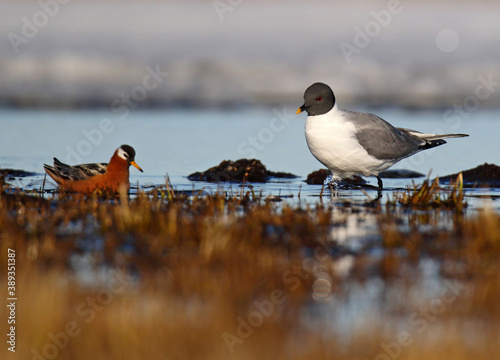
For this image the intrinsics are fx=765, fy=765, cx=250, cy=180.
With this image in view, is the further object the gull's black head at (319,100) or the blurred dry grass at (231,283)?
Result: the gull's black head at (319,100)

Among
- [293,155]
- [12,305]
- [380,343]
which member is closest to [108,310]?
[12,305]

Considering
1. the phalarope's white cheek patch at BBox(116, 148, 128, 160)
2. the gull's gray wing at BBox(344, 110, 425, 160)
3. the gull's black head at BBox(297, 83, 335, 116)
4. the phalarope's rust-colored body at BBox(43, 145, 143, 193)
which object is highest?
the gull's black head at BBox(297, 83, 335, 116)

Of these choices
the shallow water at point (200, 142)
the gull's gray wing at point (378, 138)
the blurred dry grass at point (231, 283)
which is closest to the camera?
the blurred dry grass at point (231, 283)

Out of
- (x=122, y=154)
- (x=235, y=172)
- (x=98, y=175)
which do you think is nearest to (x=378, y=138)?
(x=235, y=172)

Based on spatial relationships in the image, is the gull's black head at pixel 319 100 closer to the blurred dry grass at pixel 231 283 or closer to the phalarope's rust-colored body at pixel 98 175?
→ the phalarope's rust-colored body at pixel 98 175

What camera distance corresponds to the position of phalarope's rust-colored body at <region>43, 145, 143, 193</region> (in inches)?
368

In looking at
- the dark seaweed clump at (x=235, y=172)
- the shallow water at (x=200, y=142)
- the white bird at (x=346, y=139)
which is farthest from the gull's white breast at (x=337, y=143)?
the dark seaweed clump at (x=235, y=172)

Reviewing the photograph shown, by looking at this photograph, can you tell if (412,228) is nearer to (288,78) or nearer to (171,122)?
(171,122)

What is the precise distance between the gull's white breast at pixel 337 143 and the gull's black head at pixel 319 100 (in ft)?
0.26

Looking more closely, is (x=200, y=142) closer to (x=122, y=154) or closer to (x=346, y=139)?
(x=346, y=139)

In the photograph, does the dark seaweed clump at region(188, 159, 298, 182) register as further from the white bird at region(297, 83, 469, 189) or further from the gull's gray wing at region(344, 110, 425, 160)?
the gull's gray wing at region(344, 110, 425, 160)

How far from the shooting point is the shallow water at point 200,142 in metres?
12.3

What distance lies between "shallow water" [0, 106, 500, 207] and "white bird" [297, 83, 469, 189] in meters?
0.44

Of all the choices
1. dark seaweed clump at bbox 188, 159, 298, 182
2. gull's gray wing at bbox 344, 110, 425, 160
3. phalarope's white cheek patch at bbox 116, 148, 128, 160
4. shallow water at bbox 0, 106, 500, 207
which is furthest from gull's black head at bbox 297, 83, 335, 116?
phalarope's white cheek patch at bbox 116, 148, 128, 160
